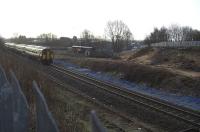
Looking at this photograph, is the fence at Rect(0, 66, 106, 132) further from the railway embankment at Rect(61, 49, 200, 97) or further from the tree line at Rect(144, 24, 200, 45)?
the tree line at Rect(144, 24, 200, 45)

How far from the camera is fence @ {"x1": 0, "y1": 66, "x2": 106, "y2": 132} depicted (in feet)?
6.83

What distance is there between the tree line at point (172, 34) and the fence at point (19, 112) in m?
61.3

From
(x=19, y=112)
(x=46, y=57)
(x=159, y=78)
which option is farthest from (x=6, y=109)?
(x=46, y=57)

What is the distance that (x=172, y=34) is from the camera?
11556 cm

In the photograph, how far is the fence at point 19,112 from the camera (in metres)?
2.08

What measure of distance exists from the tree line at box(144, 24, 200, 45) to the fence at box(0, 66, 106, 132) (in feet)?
201

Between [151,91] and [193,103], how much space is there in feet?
15.2

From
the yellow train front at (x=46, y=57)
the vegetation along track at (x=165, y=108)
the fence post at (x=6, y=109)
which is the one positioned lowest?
the vegetation along track at (x=165, y=108)

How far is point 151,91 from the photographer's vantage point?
69.2 ft

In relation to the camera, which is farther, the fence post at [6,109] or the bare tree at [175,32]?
the bare tree at [175,32]

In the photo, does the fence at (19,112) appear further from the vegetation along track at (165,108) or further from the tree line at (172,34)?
the tree line at (172,34)

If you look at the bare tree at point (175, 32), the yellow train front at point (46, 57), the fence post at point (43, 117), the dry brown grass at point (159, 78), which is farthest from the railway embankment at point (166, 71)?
the bare tree at point (175, 32)

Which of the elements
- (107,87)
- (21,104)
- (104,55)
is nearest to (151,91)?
(107,87)

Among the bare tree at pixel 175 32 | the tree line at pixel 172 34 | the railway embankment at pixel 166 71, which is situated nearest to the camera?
the railway embankment at pixel 166 71
